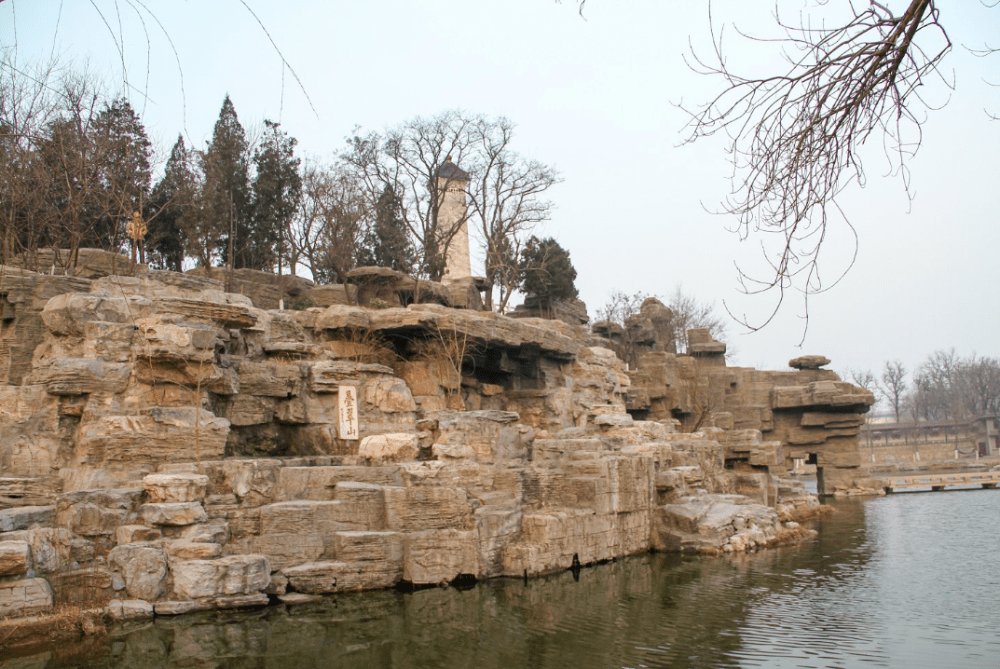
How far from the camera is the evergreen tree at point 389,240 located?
31.6 m

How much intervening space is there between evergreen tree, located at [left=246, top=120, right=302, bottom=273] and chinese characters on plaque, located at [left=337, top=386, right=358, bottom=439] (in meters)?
15.1

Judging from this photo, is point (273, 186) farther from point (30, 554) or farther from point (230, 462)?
point (30, 554)

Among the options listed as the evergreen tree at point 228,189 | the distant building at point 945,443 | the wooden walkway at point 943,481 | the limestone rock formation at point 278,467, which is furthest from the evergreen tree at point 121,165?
the distant building at point 945,443

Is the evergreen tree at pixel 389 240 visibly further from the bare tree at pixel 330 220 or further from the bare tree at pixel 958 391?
the bare tree at pixel 958 391

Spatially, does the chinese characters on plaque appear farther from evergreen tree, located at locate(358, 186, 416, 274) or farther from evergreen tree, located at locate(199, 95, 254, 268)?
evergreen tree, located at locate(358, 186, 416, 274)

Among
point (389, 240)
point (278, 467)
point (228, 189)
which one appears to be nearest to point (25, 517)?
point (278, 467)

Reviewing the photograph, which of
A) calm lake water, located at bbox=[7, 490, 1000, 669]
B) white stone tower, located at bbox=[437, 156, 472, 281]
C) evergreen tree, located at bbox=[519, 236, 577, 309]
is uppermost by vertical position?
white stone tower, located at bbox=[437, 156, 472, 281]

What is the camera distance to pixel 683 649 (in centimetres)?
859

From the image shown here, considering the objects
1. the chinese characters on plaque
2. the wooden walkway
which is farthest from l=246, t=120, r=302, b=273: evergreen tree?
the wooden walkway

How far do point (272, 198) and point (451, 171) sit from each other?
849 cm

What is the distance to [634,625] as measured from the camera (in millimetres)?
9625

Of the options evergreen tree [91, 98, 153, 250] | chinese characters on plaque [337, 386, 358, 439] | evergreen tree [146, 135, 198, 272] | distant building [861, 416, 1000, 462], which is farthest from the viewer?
distant building [861, 416, 1000, 462]

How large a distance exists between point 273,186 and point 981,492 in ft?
85.0

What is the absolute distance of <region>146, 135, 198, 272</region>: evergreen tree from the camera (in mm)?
25062
